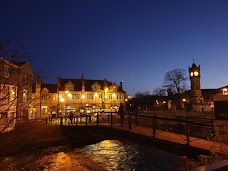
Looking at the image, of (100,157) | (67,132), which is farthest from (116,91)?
(100,157)

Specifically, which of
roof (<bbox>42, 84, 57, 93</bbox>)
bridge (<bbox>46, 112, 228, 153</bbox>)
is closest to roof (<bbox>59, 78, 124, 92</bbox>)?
roof (<bbox>42, 84, 57, 93</bbox>)

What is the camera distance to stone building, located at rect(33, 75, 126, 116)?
5912 centimetres

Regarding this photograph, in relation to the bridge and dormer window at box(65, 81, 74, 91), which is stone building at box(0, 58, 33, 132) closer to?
the bridge

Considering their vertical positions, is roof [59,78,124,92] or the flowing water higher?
roof [59,78,124,92]

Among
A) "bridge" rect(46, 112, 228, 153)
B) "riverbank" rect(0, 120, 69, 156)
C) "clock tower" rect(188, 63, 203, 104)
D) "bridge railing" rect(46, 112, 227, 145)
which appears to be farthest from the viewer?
"clock tower" rect(188, 63, 203, 104)

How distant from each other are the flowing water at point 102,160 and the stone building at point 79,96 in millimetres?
41520

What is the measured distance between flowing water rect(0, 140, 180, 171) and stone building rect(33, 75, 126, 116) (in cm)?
4152

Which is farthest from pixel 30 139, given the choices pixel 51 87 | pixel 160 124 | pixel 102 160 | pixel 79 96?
pixel 51 87

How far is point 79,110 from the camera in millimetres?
61250

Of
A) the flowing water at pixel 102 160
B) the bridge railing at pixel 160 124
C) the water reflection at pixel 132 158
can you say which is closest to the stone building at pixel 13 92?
the flowing water at pixel 102 160

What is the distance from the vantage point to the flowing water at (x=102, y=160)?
1290cm

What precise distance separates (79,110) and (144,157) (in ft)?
159

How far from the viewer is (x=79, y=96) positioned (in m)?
62.5

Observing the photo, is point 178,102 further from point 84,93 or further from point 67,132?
point 67,132
